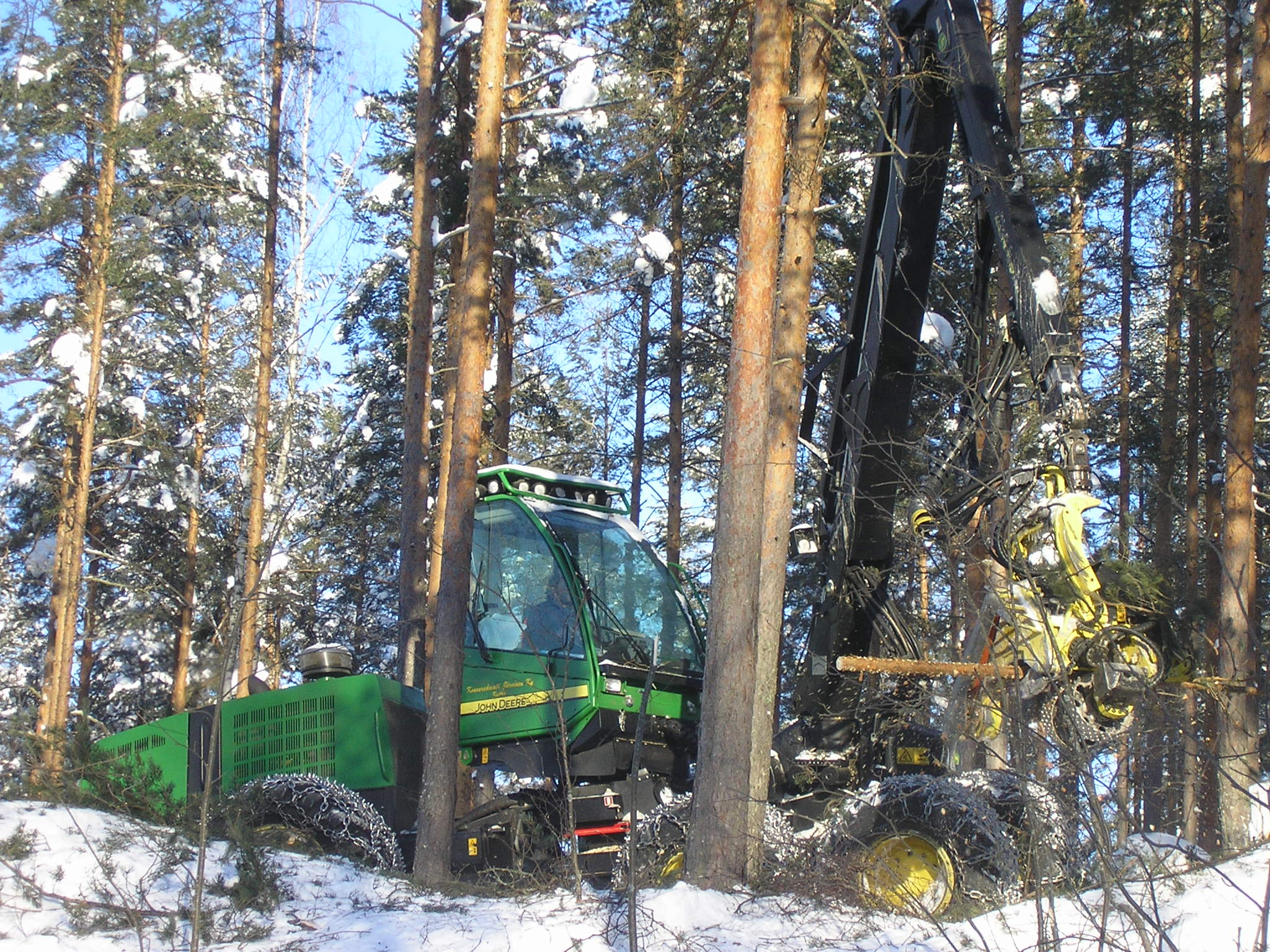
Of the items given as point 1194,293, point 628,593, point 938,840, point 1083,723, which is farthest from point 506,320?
point 1083,723

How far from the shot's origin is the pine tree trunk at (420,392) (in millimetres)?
12617

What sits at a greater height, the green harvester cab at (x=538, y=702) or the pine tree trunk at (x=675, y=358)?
the pine tree trunk at (x=675, y=358)

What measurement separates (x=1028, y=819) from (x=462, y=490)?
4.87m

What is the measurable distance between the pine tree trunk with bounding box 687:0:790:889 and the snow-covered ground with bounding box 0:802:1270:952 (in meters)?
0.45

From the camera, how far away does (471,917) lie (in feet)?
22.0

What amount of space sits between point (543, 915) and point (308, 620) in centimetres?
1920

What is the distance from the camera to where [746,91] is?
546 inches

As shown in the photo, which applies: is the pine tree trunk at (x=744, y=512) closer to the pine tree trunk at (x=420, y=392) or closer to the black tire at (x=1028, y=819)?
the black tire at (x=1028, y=819)

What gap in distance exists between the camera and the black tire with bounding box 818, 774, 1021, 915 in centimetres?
653

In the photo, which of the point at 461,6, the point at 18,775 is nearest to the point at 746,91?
the point at 461,6

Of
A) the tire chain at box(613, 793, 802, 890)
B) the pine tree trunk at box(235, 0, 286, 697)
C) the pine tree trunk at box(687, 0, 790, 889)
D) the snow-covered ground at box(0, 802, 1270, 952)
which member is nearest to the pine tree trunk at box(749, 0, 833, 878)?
the pine tree trunk at box(687, 0, 790, 889)

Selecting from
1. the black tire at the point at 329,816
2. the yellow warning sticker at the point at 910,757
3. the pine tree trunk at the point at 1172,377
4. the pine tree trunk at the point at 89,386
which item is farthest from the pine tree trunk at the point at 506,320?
the yellow warning sticker at the point at 910,757

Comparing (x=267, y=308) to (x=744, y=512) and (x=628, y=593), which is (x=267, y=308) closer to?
(x=628, y=593)

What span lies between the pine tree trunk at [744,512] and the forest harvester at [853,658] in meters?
0.51
